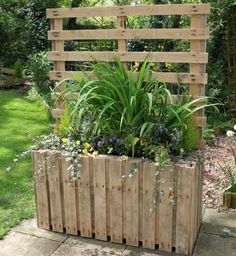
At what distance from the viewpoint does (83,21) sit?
12.2m

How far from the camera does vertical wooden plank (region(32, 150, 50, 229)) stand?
10.1ft

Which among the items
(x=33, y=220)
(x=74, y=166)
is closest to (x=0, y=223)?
(x=33, y=220)

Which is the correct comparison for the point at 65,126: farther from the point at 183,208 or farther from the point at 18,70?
the point at 18,70

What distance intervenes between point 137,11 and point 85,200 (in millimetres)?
1441

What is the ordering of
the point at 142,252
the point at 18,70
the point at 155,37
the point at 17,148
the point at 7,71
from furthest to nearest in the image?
1. the point at 7,71
2. the point at 18,70
3. the point at 17,148
4. the point at 155,37
5. the point at 142,252

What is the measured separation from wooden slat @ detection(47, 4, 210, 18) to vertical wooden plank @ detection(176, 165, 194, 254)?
1.09 meters

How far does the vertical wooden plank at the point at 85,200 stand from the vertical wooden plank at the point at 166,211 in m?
0.53

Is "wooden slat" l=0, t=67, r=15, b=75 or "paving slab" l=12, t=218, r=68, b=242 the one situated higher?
"wooden slat" l=0, t=67, r=15, b=75

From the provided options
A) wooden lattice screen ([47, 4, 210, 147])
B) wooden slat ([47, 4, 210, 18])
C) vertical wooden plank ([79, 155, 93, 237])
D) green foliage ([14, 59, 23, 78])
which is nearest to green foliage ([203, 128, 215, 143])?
wooden lattice screen ([47, 4, 210, 147])

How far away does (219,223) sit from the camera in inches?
128

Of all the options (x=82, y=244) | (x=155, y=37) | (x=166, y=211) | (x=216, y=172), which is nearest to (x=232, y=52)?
(x=216, y=172)

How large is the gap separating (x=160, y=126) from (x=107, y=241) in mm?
924

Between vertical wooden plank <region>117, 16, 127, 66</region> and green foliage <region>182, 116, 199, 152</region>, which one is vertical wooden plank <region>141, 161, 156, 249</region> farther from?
vertical wooden plank <region>117, 16, 127, 66</region>

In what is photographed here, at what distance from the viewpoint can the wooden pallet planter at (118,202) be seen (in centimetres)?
276
